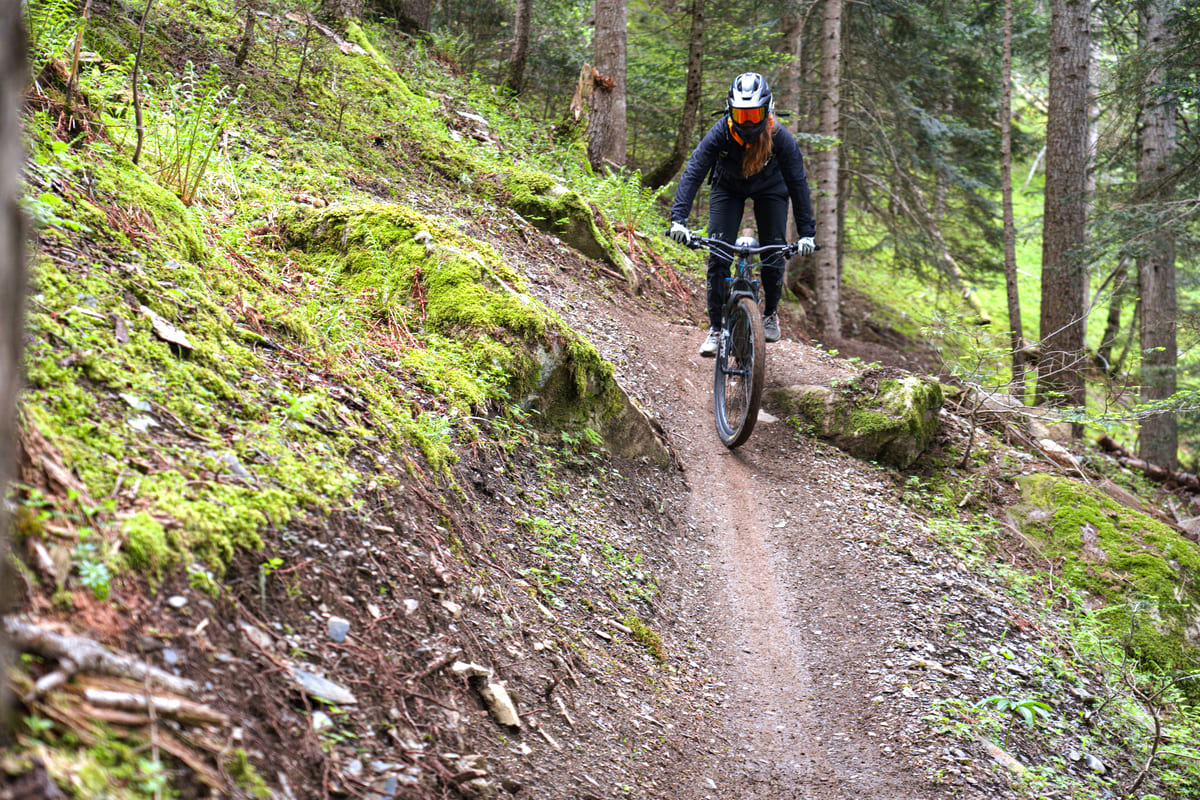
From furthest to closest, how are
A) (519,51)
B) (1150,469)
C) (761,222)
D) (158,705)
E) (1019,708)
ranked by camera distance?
(519,51), (1150,469), (761,222), (1019,708), (158,705)

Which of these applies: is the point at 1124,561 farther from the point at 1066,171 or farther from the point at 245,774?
the point at 1066,171

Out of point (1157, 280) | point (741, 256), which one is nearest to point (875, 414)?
point (741, 256)

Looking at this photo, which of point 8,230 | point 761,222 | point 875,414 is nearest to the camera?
point 8,230

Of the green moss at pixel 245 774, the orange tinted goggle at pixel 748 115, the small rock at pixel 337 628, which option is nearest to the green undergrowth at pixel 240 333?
the small rock at pixel 337 628

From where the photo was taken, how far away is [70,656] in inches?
72.6

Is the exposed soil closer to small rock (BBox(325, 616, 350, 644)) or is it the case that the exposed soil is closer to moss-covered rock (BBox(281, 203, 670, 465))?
small rock (BBox(325, 616, 350, 644))

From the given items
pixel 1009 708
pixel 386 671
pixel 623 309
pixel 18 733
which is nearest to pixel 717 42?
pixel 623 309

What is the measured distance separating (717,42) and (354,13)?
760 cm

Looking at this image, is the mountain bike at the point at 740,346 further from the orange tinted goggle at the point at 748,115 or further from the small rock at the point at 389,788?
the small rock at the point at 389,788

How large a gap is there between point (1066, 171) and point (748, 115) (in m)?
9.41

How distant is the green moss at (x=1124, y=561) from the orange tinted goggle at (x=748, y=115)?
4.70m

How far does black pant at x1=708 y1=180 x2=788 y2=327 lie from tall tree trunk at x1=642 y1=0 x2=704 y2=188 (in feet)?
27.0

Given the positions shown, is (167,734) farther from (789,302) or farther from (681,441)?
(789,302)

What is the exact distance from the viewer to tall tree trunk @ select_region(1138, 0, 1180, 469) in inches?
533
